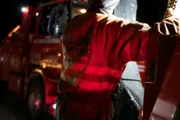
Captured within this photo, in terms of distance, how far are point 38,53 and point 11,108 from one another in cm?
208

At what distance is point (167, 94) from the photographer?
1.40m

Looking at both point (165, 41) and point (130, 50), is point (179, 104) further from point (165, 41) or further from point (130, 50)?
point (130, 50)

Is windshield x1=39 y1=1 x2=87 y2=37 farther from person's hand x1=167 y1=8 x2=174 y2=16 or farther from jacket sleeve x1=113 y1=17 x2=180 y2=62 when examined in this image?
person's hand x1=167 y1=8 x2=174 y2=16

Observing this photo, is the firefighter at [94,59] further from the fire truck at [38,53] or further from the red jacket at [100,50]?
the fire truck at [38,53]

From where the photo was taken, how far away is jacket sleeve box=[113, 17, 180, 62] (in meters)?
1.60

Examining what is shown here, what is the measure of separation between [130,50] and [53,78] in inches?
152

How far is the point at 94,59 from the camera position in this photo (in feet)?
7.00

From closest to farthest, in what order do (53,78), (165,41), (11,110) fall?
(165,41)
(53,78)
(11,110)

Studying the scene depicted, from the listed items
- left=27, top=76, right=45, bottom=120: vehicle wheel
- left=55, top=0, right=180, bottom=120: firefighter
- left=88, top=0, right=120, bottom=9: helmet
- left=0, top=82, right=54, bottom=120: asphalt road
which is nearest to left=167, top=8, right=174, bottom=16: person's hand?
left=55, top=0, right=180, bottom=120: firefighter

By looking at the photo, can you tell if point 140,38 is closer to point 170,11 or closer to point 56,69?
point 170,11

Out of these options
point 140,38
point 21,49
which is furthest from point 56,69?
point 140,38

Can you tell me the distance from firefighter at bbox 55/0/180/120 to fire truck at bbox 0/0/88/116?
2999mm

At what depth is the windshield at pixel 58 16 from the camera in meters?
5.39

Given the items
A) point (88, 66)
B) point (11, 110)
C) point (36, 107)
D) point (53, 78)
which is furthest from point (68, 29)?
point (11, 110)
